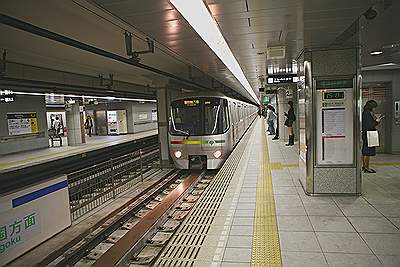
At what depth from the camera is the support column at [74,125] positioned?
55.3 feet

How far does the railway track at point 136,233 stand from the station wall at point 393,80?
20.0 ft

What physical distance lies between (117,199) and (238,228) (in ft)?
14.3

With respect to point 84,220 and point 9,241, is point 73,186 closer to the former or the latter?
point 84,220

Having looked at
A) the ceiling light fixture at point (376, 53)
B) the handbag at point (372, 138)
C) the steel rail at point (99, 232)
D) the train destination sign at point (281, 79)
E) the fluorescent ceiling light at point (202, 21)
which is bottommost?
the steel rail at point (99, 232)

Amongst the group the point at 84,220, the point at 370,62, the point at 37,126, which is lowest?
the point at 84,220

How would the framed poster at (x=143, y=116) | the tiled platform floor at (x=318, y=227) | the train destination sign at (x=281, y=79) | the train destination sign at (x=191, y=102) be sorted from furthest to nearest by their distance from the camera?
1. the framed poster at (x=143, y=116)
2. the train destination sign at (x=281, y=79)
3. the train destination sign at (x=191, y=102)
4. the tiled platform floor at (x=318, y=227)

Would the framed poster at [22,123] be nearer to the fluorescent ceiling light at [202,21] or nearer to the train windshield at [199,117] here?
the train windshield at [199,117]

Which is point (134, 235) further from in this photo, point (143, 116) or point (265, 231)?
point (143, 116)

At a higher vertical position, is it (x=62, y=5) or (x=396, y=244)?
(x=62, y=5)

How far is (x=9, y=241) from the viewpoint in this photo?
442 centimetres

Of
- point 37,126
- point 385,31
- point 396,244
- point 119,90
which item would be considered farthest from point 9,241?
point 119,90

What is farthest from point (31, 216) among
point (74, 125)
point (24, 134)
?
point (74, 125)

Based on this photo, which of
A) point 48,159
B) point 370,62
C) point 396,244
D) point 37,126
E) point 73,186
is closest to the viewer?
point 396,244

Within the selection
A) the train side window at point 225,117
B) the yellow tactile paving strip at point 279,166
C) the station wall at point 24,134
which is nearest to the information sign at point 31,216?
the train side window at point 225,117
